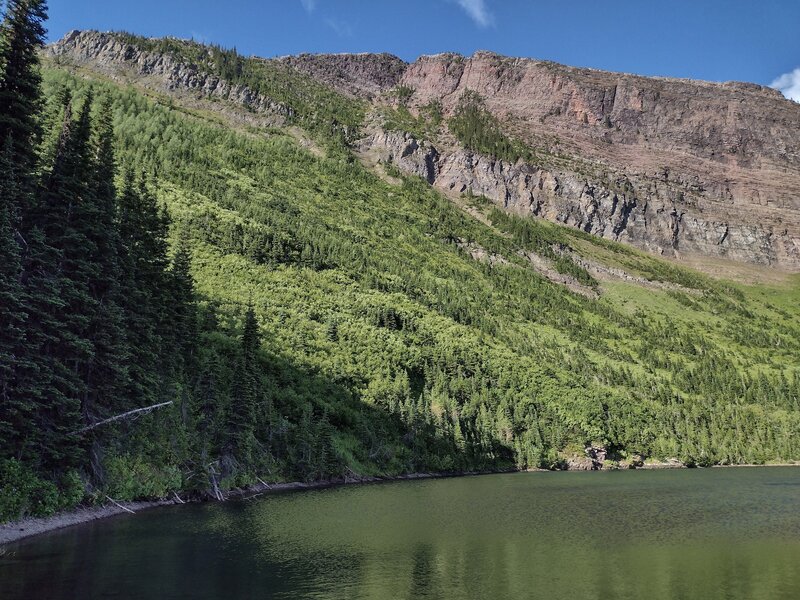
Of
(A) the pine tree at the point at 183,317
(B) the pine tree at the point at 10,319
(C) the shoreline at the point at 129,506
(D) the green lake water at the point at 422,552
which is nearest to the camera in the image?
(D) the green lake water at the point at 422,552

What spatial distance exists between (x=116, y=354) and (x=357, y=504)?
104 ft

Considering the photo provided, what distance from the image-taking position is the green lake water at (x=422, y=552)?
102 ft

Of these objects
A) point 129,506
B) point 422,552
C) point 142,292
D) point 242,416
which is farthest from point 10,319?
point 242,416

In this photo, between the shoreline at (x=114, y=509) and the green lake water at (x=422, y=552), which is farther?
the shoreline at (x=114, y=509)

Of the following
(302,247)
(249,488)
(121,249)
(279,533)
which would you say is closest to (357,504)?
(249,488)

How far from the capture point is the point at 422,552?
138 feet

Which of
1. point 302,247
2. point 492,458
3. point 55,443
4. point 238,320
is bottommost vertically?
point 492,458

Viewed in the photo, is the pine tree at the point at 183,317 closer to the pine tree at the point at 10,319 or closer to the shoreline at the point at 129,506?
the shoreline at the point at 129,506

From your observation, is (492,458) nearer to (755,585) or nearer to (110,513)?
(110,513)

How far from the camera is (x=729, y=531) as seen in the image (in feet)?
167

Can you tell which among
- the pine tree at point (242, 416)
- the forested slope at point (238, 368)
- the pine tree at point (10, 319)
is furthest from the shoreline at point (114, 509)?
the pine tree at point (10, 319)

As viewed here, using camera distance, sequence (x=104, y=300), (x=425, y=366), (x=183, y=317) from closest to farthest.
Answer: (x=104, y=300) < (x=183, y=317) < (x=425, y=366)

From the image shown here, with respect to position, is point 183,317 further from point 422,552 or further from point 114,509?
point 422,552

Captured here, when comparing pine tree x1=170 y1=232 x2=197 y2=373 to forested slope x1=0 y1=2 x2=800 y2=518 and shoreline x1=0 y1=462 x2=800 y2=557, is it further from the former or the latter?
shoreline x1=0 y1=462 x2=800 y2=557
